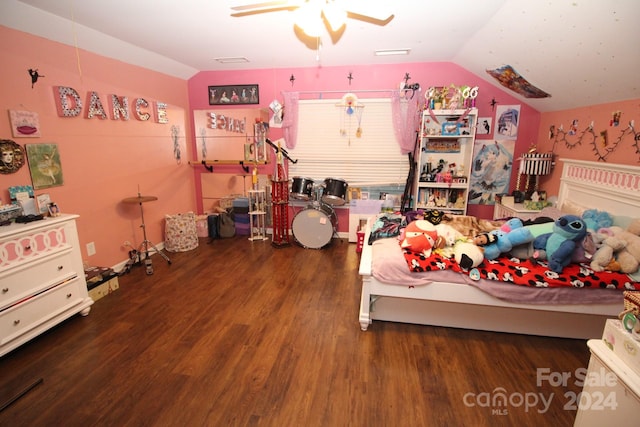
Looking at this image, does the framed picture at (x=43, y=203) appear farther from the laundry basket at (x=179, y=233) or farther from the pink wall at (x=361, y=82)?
the pink wall at (x=361, y=82)

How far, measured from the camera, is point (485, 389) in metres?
1.86

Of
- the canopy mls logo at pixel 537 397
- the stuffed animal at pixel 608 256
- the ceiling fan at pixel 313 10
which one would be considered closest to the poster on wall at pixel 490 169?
the stuffed animal at pixel 608 256

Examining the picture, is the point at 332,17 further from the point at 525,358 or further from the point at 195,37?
the point at 525,358

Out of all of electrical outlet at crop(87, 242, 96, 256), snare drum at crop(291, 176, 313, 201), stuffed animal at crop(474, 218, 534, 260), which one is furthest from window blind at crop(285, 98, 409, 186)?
electrical outlet at crop(87, 242, 96, 256)

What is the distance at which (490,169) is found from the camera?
411cm

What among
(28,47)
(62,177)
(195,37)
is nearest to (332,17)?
(195,37)

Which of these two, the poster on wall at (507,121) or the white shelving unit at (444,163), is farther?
the poster on wall at (507,121)

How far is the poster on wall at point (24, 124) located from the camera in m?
2.43

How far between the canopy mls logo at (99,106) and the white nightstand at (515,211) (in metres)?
4.39

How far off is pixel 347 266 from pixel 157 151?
2849 mm

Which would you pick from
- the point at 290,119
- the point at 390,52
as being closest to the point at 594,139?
the point at 390,52

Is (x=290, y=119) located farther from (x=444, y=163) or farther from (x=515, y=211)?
(x=515, y=211)

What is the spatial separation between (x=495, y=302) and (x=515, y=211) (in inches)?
63.5

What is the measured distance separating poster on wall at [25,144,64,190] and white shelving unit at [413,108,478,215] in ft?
12.5
